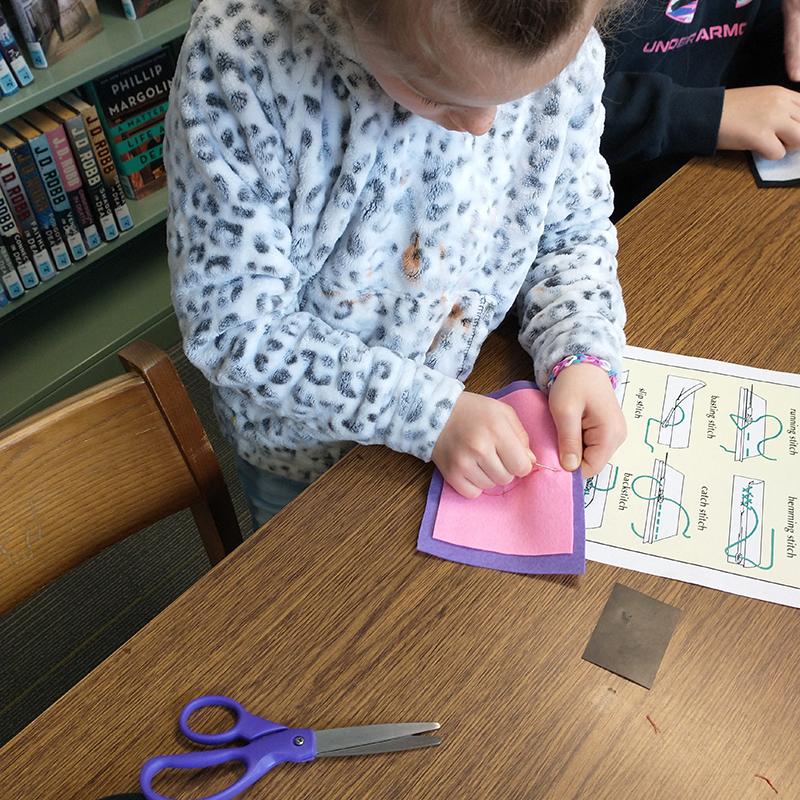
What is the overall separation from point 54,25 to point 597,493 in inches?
53.8

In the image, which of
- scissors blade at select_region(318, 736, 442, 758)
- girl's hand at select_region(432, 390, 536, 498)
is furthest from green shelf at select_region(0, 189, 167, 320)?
scissors blade at select_region(318, 736, 442, 758)

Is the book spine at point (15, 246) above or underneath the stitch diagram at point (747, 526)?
underneath

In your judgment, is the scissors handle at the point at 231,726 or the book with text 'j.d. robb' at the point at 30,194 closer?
the scissors handle at the point at 231,726

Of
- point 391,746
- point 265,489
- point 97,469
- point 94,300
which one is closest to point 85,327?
point 94,300

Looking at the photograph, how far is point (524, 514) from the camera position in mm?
663

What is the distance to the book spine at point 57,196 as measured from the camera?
1606 mm

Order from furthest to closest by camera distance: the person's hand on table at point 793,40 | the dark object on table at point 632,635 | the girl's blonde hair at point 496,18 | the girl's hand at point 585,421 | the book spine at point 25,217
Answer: the book spine at point 25,217
the person's hand on table at point 793,40
the girl's hand at point 585,421
the dark object on table at point 632,635
the girl's blonde hair at point 496,18

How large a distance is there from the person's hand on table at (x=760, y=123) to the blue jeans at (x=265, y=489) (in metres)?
0.59

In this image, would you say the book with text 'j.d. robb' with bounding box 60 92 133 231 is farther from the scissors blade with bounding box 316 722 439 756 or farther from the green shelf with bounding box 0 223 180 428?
the scissors blade with bounding box 316 722 439 756

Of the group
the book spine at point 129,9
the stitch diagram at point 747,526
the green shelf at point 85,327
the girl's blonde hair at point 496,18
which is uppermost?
the girl's blonde hair at point 496,18

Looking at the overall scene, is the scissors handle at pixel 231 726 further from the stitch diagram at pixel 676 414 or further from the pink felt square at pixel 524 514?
the stitch diagram at pixel 676 414

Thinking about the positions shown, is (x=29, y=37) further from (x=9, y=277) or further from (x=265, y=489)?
(x=265, y=489)

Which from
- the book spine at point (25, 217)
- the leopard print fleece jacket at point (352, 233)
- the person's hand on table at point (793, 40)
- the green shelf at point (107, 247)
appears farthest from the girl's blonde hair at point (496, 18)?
the green shelf at point (107, 247)

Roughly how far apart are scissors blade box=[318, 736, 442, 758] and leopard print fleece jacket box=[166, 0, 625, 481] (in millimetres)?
213
